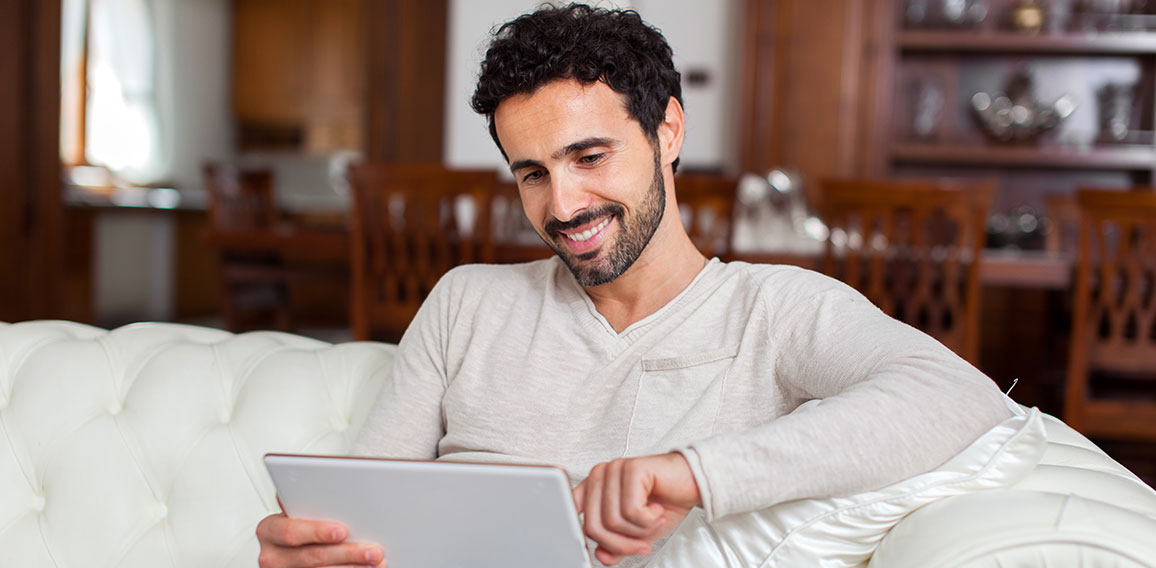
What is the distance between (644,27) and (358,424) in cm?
62

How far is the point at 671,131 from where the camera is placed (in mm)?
1214

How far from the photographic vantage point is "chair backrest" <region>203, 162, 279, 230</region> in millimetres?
3686

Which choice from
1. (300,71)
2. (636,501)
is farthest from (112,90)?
(636,501)

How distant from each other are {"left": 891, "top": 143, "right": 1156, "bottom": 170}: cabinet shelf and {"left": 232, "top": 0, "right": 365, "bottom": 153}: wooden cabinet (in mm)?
3844

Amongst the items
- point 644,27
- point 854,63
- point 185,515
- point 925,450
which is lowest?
point 185,515

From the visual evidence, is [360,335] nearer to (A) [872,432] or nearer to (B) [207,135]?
(A) [872,432]

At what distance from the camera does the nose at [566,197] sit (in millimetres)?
1086

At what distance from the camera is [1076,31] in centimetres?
439

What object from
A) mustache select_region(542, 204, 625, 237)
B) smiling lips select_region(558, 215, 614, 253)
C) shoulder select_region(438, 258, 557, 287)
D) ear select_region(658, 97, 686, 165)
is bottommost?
shoulder select_region(438, 258, 557, 287)

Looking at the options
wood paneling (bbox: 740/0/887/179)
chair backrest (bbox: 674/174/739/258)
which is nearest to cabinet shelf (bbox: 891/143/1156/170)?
wood paneling (bbox: 740/0/887/179)

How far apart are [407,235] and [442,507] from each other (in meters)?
1.95

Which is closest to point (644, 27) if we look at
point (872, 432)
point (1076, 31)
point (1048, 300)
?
point (872, 432)

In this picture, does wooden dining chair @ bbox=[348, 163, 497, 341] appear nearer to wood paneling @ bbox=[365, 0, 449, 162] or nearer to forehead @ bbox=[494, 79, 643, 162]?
forehead @ bbox=[494, 79, 643, 162]

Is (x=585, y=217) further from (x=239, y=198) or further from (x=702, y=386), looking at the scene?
(x=239, y=198)
